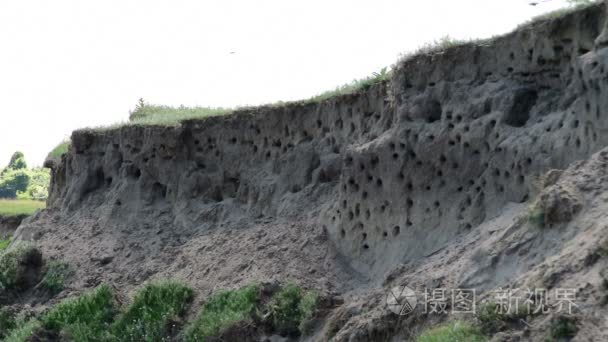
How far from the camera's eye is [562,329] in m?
8.70

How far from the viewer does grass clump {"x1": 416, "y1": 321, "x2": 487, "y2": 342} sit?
9.59 metres

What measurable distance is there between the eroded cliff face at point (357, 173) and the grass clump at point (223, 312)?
0.59m

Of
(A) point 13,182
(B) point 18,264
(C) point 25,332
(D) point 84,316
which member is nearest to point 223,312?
(D) point 84,316

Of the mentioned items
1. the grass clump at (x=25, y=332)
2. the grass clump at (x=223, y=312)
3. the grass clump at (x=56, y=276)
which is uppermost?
the grass clump at (x=56, y=276)

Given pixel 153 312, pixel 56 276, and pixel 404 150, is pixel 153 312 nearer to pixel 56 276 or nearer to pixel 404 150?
pixel 56 276

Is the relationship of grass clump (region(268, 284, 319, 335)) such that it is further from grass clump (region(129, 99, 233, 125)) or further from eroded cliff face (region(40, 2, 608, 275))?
grass clump (region(129, 99, 233, 125))

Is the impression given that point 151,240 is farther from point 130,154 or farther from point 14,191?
point 14,191

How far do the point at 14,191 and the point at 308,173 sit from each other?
5770 centimetres

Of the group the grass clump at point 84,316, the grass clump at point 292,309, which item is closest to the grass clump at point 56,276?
the grass clump at point 84,316

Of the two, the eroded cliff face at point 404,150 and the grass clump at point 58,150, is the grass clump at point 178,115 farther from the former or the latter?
the grass clump at point 58,150

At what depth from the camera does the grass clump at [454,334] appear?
9.59 metres

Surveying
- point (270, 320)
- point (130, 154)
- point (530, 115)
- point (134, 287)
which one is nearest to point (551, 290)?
point (530, 115)

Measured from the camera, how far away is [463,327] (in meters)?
9.82

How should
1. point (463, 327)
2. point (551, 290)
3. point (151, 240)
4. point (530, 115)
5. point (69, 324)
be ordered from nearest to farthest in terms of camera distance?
point (551, 290)
point (463, 327)
point (530, 115)
point (69, 324)
point (151, 240)
